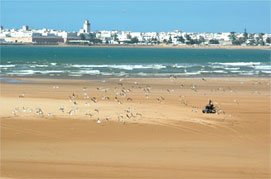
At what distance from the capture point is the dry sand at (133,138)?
9414mm

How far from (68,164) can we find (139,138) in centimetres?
255

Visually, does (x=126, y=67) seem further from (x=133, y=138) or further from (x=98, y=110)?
(x=133, y=138)

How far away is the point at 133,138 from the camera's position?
1184cm

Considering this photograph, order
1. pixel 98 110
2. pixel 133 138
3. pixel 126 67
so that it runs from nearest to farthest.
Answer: pixel 133 138
pixel 98 110
pixel 126 67

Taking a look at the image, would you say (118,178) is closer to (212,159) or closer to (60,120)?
(212,159)

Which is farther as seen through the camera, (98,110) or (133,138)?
(98,110)

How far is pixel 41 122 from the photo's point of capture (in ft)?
44.3

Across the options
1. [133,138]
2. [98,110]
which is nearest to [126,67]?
[98,110]

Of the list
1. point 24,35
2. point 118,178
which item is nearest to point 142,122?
point 118,178

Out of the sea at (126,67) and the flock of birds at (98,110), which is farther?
the sea at (126,67)

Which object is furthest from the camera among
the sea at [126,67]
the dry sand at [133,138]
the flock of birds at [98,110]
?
the sea at [126,67]

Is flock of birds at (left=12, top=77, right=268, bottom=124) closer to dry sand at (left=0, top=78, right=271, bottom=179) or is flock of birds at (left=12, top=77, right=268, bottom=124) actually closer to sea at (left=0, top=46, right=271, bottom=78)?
dry sand at (left=0, top=78, right=271, bottom=179)

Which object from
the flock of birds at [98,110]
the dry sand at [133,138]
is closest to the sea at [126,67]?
the flock of birds at [98,110]

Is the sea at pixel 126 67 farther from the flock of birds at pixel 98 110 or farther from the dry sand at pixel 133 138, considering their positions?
the dry sand at pixel 133 138
